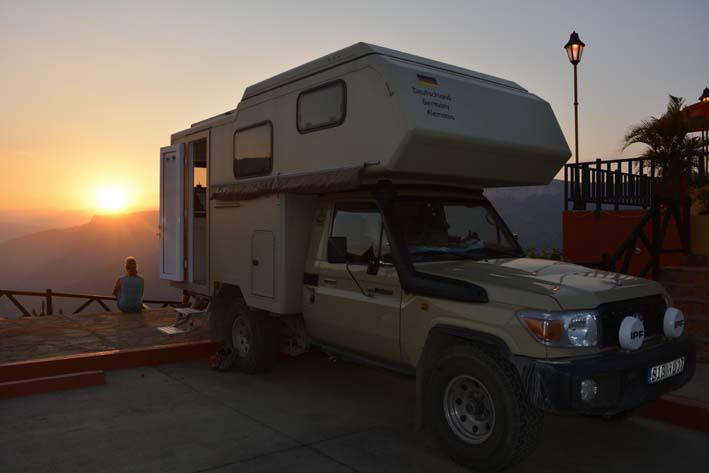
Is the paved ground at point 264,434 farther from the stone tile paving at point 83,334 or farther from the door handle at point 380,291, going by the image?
the stone tile paving at point 83,334

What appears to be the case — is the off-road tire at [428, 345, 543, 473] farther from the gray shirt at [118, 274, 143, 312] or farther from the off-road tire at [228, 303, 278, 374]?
the gray shirt at [118, 274, 143, 312]

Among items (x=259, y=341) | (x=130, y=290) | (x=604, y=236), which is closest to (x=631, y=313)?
(x=259, y=341)

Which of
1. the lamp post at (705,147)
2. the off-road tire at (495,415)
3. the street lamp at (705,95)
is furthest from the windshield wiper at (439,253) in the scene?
the street lamp at (705,95)

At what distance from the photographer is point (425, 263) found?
4.94m

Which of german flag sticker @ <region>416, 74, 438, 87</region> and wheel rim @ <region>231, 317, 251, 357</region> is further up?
german flag sticker @ <region>416, 74, 438, 87</region>

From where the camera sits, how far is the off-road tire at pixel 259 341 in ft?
22.3

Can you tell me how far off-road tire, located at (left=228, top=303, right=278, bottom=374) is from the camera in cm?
680

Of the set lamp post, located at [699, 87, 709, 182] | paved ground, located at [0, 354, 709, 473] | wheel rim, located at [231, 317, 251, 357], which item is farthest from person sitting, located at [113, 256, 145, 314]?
lamp post, located at [699, 87, 709, 182]

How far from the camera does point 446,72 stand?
551 cm

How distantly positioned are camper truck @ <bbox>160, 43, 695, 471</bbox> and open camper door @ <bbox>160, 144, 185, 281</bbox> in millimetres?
1081

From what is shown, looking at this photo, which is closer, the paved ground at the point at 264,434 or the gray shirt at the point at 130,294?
the paved ground at the point at 264,434

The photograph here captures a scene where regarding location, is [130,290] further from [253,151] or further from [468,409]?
[468,409]

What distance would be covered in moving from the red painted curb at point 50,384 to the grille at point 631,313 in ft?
17.6

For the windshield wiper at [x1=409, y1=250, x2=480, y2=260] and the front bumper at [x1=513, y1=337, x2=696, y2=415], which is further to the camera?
the windshield wiper at [x1=409, y1=250, x2=480, y2=260]
